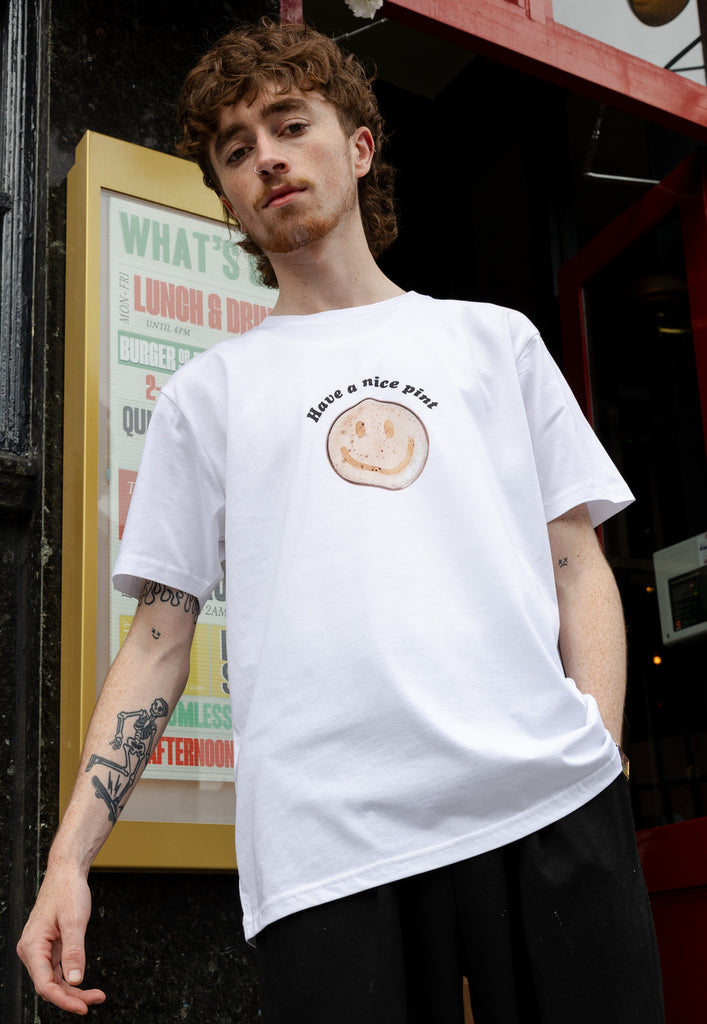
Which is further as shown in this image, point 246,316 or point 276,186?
point 246,316

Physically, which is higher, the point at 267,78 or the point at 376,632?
the point at 267,78

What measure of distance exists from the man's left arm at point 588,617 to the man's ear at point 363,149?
0.71 metres

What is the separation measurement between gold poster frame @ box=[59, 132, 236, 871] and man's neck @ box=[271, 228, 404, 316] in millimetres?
705

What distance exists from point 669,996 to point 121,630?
2.19 metres

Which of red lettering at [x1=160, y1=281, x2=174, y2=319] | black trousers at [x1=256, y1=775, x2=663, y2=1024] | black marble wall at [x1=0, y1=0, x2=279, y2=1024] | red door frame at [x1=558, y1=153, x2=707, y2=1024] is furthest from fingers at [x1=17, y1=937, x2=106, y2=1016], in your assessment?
red door frame at [x1=558, y1=153, x2=707, y2=1024]

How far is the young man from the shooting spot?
1.32 m

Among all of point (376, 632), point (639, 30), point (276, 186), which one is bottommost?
point (376, 632)

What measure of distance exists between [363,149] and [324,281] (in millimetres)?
327

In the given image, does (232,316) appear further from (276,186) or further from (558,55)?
(558,55)

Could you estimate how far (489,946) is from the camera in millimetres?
1312

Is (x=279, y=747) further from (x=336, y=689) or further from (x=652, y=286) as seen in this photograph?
(x=652, y=286)

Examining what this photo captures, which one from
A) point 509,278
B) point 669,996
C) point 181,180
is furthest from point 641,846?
point 509,278

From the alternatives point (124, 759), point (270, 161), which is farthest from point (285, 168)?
point (124, 759)

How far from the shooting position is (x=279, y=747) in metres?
1.40
